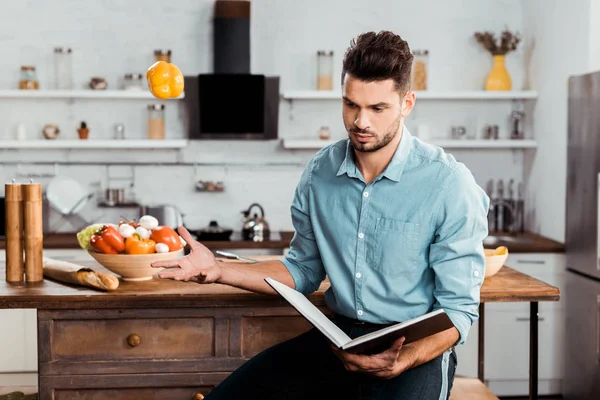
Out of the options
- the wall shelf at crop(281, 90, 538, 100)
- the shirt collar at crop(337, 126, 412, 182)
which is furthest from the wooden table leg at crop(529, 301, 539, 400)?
the wall shelf at crop(281, 90, 538, 100)

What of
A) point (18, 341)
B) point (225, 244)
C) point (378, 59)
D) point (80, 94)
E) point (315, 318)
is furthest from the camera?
point (80, 94)

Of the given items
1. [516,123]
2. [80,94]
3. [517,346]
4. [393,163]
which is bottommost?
[517,346]

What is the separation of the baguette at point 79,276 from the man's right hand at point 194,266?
379 millimetres

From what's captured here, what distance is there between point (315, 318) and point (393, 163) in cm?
59

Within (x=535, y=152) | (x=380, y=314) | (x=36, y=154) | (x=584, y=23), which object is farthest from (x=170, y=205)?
(x=380, y=314)

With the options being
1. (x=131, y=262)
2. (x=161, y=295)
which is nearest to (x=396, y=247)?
(x=161, y=295)

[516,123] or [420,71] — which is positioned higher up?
[420,71]

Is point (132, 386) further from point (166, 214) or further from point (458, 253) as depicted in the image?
point (166, 214)

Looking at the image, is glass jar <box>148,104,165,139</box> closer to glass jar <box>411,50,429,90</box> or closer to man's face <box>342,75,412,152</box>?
glass jar <box>411,50,429,90</box>

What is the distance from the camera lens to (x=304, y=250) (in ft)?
8.73

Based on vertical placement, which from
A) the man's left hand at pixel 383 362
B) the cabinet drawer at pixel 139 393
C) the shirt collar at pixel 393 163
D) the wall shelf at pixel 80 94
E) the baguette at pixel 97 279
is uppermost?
the wall shelf at pixel 80 94

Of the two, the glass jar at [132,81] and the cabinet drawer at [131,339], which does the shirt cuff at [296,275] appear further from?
the glass jar at [132,81]

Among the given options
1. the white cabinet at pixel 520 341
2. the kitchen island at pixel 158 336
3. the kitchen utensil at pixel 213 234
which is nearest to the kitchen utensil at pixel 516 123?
the white cabinet at pixel 520 341

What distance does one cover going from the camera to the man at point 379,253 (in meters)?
2.29
